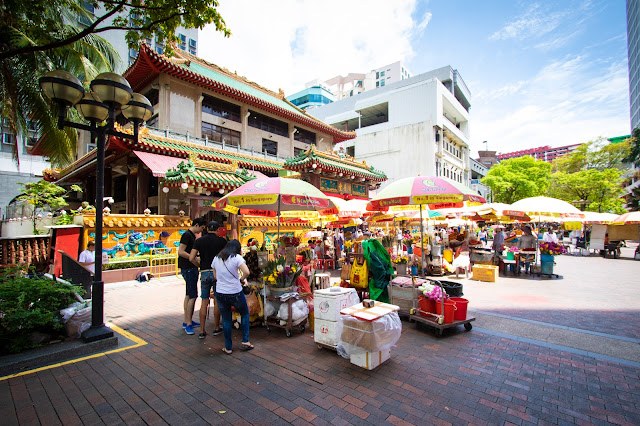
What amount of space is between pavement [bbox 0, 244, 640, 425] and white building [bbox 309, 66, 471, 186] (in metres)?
31.1

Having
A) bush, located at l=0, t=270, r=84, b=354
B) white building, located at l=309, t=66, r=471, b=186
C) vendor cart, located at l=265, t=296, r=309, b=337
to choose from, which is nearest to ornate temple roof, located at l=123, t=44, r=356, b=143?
bush, located at l=0, t=270, r=84, b=354

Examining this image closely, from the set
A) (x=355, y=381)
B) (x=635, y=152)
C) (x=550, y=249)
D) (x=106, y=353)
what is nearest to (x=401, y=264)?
(x=355, y=381)

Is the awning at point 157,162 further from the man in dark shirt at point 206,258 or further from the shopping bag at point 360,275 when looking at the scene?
the shopping bag at point 360,275

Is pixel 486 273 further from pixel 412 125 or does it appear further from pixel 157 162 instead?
pixel 412 125

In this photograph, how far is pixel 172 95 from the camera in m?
15.8

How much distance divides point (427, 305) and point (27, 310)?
21.9 feet

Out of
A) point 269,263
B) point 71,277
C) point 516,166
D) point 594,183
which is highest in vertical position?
point 516,166

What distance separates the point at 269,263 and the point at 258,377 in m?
2.10

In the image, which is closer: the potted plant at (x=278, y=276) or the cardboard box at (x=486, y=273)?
the potted plant at (x=278, y=276)

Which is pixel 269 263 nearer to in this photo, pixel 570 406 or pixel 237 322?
pixel 237 322

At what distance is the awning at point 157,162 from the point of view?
37.8ft

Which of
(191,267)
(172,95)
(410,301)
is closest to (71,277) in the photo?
(191,267)

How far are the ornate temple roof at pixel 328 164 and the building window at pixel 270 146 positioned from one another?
13.2 feet

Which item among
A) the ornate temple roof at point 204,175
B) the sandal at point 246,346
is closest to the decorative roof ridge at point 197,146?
the ornate temple roof at point 204,175
